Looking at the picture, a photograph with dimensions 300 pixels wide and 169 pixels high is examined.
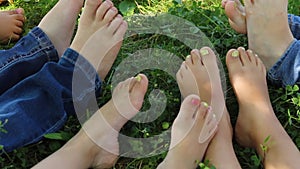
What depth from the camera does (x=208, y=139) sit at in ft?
4.58

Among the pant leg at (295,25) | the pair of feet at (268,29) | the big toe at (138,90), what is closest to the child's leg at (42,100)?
the big toe at (138,90)

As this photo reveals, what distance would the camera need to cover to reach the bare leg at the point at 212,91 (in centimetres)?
136

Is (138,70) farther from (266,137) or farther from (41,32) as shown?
(266,137)

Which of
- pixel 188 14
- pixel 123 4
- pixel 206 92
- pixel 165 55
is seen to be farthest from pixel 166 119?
pixel 123 4

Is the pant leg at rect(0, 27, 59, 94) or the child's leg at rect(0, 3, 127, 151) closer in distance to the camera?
the child's leg at rect(0, 3, 127, 151)

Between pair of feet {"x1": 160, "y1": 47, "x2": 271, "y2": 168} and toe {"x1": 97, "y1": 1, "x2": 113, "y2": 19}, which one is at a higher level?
toe {"x1": 97, "y1": 1, "x2": 113, "y2": 19}

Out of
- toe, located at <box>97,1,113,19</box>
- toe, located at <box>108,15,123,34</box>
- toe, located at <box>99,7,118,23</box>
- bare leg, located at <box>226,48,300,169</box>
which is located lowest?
bare leg, located at <box>226,48,300,169</box>

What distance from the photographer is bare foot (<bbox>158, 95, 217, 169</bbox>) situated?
1.33 m

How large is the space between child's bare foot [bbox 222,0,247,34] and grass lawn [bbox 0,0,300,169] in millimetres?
42

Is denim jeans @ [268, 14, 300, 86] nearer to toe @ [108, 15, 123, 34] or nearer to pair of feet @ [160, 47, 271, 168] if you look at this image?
pair of feet @ [160, 47, 271, 168]

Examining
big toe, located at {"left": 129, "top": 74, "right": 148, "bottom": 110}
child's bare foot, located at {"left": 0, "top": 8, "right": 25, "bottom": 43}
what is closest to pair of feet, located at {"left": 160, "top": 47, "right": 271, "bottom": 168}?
big toe, located at {"left": 129, "top": 74, "right": 148, "bottom": 110}

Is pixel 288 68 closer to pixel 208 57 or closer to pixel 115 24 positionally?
pixel 208 57

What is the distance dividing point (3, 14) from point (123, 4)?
46 centimetres

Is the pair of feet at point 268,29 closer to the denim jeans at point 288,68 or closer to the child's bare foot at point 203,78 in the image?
the denim jeans at point 288,68
